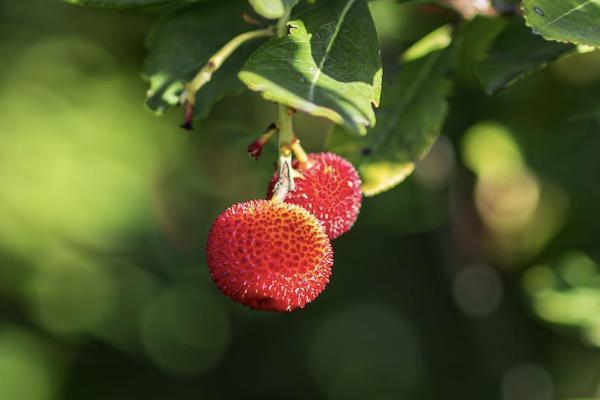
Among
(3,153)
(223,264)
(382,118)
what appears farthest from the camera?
(3,153)

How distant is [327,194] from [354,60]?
0.68ft

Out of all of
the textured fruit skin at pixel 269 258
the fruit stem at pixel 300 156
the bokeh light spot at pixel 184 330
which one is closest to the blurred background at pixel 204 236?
the bokeh light spot at pixel 184 330

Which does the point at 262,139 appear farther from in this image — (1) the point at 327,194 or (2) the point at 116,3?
(2) the point at 116,3

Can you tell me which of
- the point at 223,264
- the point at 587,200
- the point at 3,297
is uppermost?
the point at 223,264

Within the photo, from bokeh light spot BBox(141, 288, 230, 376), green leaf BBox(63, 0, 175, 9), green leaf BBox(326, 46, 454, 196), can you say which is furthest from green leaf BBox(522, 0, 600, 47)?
bokeh light spot BBox(141, 288, 230, 376)

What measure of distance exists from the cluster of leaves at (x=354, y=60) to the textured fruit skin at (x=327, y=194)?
7 centimetres

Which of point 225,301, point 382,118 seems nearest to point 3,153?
point 225,301

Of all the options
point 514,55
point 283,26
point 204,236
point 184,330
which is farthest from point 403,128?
point 184,330

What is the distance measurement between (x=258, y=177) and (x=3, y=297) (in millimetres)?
838

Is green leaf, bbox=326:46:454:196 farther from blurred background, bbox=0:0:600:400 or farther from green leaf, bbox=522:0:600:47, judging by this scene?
blurred background, bbox=0:0:600:400

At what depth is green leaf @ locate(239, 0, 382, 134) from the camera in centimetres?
102

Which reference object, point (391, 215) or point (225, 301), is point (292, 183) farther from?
point (225, 301)

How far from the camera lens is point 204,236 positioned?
3105mm

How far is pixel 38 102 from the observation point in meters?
2.74
